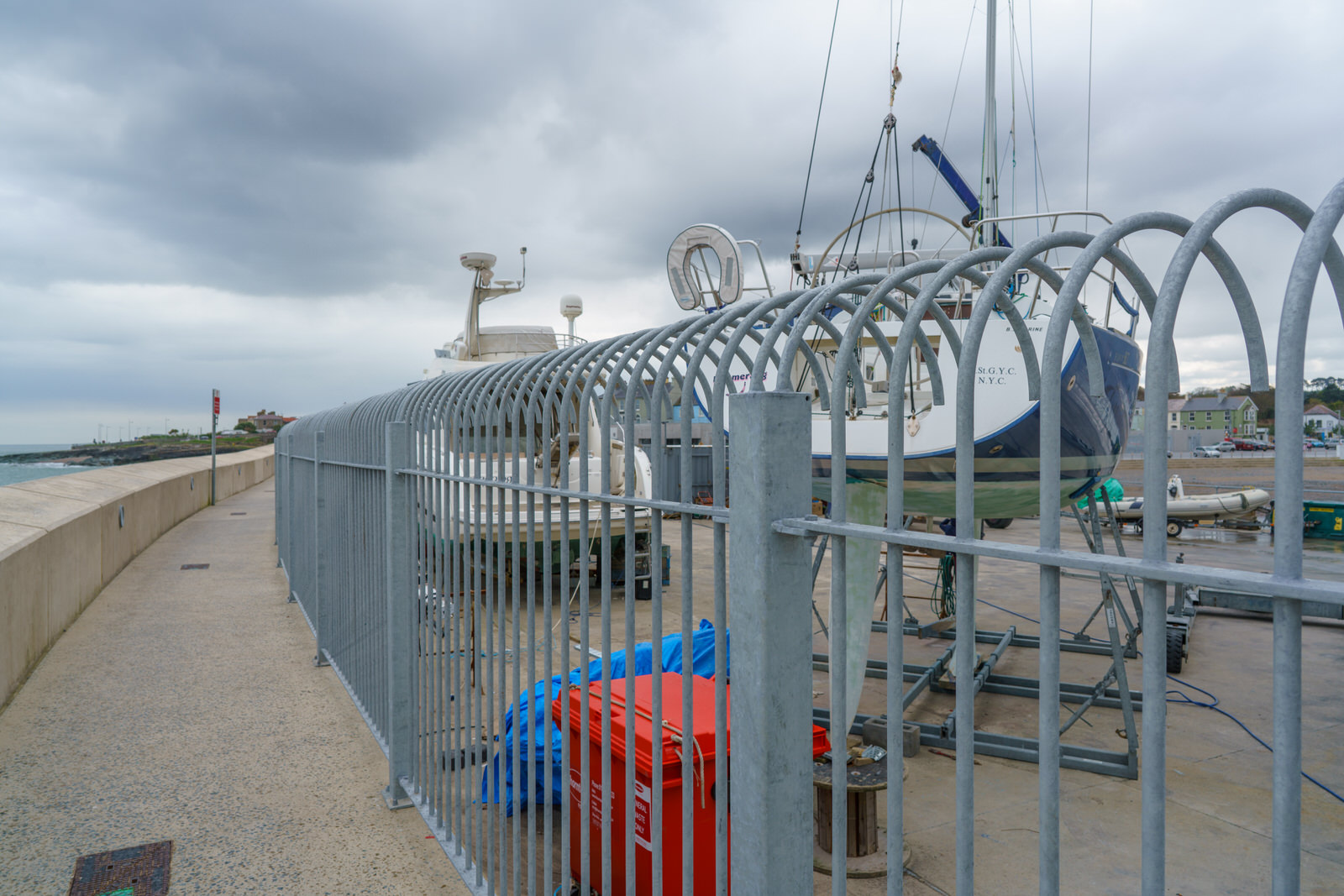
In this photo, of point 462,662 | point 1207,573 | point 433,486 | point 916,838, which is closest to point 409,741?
point 462,662

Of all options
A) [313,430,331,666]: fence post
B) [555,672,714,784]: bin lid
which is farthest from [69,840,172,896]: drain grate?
[313,430,331,666]: fence post

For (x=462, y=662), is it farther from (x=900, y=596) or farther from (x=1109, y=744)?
(x=1109, y=744)

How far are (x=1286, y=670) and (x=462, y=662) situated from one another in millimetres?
3383

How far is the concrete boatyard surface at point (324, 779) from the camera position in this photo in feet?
13.4

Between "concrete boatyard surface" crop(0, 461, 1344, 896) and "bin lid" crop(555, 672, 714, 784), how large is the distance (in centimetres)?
38

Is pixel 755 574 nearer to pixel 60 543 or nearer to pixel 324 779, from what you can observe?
pixel 324 779

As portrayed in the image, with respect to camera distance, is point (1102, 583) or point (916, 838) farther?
point (1102, 583)

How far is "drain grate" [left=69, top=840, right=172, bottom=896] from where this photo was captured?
12.3 feet

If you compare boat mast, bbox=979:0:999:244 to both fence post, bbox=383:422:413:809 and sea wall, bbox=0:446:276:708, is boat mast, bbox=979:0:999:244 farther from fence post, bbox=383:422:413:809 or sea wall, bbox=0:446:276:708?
sea wall, bbox=0:446:276:708

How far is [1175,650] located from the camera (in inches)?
306

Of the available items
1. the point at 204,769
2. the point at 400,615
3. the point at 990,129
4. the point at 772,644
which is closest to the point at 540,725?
the point at 400,615

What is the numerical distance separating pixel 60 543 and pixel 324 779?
519 cm

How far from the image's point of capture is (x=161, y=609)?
9.50 m

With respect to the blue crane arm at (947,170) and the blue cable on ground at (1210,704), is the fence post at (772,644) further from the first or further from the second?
the blue crane arm at (947,170)
